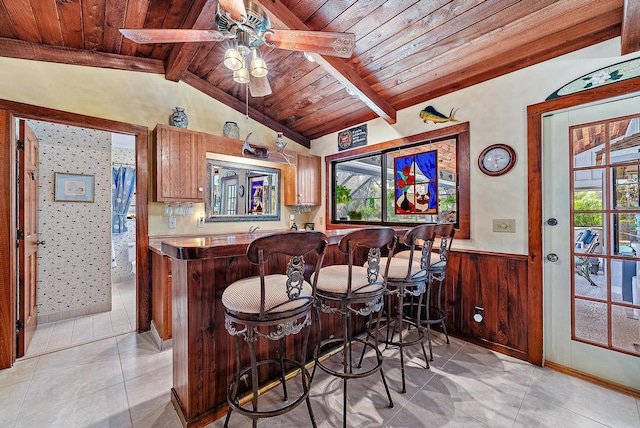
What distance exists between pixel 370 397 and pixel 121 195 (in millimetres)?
5380

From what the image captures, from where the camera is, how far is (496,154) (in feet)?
7.97

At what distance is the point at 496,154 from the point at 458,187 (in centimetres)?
45

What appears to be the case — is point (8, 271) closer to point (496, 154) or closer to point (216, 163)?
point (216, 163)

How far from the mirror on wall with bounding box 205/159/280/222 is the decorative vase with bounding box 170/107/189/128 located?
0.54 meters

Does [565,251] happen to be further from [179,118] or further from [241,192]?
[179,118]

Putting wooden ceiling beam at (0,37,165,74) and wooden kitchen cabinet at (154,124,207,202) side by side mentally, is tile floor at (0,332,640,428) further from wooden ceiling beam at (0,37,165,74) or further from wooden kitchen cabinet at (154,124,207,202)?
wooden ceiling beam at (0,37,165,74)

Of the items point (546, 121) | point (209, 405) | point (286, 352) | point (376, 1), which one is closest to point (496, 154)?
point (546, 121)

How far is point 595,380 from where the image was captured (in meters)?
1.95

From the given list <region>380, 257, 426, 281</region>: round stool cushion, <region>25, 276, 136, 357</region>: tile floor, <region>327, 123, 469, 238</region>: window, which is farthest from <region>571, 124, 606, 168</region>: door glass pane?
<region>25, 276, 136, 357</region>: tile floor

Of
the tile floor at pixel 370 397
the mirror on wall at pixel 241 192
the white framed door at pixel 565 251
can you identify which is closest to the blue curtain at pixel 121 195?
the mirror on wall at pixel 241 192

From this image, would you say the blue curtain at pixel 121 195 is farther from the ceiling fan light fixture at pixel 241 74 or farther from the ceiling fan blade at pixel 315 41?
the ceiling fan blade at pixel 315 41

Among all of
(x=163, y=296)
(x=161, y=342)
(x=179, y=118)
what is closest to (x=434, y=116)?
(x=179, y=118)

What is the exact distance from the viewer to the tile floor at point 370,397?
62.7 inches

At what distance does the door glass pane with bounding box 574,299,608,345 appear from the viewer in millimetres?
A: 1986
